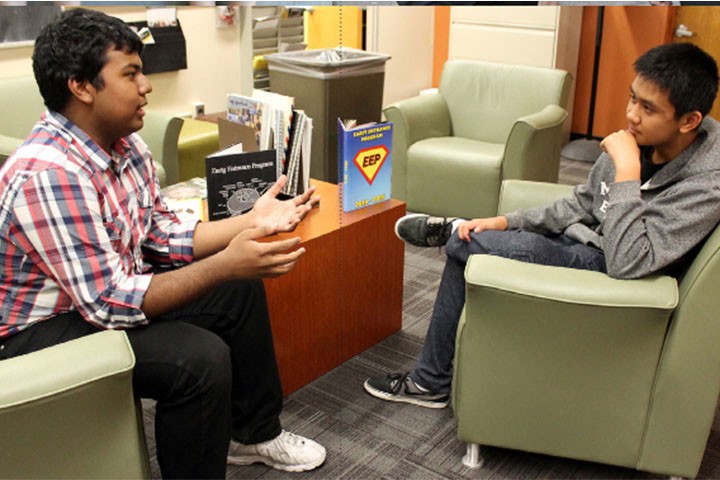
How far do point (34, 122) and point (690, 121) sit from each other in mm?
2589

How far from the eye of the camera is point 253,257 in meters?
1.52

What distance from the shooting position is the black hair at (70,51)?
1.53m

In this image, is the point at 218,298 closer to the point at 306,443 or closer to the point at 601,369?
the point at 306,443

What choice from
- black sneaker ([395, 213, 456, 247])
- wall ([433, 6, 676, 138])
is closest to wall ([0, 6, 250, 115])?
black sneaker ([395, 213, 456, 247])

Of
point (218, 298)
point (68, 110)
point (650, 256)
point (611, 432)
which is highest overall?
point (68, 110)

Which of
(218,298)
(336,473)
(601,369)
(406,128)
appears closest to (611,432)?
(601,369)

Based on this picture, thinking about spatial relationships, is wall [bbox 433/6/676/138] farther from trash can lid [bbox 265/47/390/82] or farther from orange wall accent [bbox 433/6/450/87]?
trash can lid [bbox 265/47/390/82]

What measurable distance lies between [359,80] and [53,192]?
9.65ft

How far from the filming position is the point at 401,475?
191 cm

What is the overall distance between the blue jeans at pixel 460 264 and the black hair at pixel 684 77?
0.43 meters

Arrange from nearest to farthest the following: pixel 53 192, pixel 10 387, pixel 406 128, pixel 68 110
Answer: pixel 10 387 → pixel 53 192 → pixel 68 110 → pixel 406 128

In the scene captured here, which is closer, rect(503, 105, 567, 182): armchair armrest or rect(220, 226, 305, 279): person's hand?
rect(220, 226, 305, 279): person's hand

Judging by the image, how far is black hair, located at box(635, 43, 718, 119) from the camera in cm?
172

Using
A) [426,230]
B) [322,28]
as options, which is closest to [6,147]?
[426,230]
